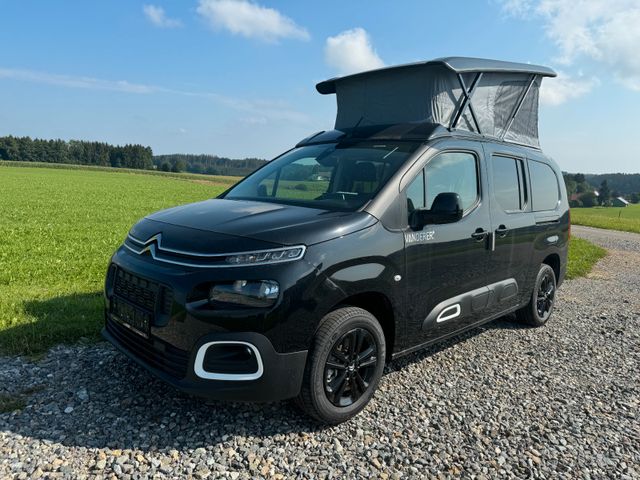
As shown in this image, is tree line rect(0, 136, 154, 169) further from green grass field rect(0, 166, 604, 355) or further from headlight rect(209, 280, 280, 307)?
headlight rect(209, 280, 280, 307)

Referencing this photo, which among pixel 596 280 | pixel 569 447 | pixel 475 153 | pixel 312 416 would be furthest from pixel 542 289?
pixel 596 280

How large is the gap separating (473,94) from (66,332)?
4563 millimetres

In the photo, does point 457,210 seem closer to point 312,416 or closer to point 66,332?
point 312,416

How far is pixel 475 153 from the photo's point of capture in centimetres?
448

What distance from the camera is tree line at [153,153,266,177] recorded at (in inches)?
4287

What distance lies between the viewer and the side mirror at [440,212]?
3.48 metres

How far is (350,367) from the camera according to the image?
129 inches

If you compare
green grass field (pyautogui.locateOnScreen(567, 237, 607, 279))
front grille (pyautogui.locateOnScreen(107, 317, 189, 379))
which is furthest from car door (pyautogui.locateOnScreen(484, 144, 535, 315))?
green grass field (pyautogui.locateOnScreen(567, 237, 607, 279))

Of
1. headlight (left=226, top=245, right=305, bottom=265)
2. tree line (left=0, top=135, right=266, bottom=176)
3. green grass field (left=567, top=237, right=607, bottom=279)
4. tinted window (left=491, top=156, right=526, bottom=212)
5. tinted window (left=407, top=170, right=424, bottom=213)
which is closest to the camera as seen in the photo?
headlight (left=226, top=245, right=305, bottom=265)

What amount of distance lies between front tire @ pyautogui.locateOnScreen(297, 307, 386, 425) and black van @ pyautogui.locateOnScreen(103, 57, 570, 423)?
0.4 inches

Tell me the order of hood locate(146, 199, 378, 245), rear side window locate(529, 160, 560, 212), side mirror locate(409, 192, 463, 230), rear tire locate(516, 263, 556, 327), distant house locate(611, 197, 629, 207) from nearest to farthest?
hood locate(146, 199, 378, 245) < side mirror locate(409, 192, 463, 230) < rear side window locate(529, 160, 560, 212) < rear tire locate(516, 263, 556, 327) < distant house locate(611, 197, 629, 207)

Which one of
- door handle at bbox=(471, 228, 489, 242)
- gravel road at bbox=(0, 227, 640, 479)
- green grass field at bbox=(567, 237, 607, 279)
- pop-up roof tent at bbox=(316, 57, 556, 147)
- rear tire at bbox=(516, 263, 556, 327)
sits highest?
pop-up roof tent at bbox=(316, 57, 556, 147)

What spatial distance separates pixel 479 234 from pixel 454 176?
1.88 ft

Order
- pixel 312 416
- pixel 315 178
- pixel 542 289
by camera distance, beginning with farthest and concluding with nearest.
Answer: pixel 542 289 → pixel 315 178 → pixel 312 416
